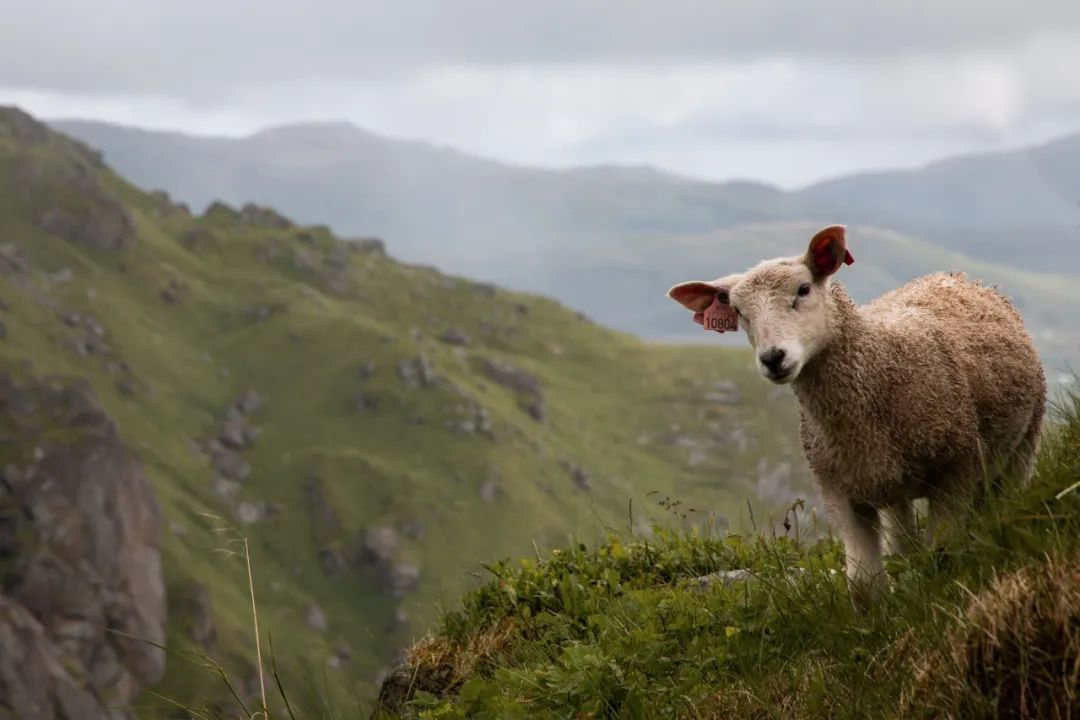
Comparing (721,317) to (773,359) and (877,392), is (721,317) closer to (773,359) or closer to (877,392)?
(773,359)

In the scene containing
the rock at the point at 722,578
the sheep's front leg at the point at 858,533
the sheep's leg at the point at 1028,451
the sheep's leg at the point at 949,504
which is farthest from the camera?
the sheep's leg at the point at 1028,451

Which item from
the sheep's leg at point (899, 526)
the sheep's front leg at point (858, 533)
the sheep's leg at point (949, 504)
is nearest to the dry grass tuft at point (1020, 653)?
the sheep's leg at point (949, 504)

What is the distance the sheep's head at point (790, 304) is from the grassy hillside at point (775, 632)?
1.60 meters

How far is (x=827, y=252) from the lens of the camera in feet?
29.7

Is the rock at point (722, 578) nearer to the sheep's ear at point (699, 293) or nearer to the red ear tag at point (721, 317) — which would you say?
the red ear tag at point (721, 317)

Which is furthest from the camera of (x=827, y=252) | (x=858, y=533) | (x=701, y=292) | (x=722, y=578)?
(x=722, y=578)

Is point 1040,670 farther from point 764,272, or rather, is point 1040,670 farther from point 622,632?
point 764,272

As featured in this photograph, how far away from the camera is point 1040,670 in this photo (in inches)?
204

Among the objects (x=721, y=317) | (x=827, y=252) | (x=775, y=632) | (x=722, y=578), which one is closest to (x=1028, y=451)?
(x=827, y=252)

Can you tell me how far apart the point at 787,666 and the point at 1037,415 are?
4.26 metres

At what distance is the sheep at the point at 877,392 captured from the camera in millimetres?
8820

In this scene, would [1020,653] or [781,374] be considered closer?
[1020,653]

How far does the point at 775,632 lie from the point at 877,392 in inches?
97.9

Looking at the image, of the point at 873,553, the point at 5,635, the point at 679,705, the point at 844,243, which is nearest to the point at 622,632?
the point at 679,705
